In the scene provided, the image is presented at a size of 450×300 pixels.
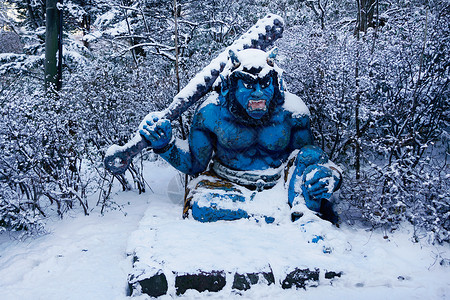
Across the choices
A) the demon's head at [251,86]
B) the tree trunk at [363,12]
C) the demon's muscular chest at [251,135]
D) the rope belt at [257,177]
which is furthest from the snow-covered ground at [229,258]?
the tree trunk at [363,12]

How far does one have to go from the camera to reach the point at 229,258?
82.7 inches

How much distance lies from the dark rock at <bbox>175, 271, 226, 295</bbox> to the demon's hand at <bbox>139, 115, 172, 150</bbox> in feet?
3.79

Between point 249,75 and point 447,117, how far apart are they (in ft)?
8.69

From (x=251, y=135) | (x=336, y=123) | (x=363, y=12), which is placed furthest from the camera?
(x=363, y=12)

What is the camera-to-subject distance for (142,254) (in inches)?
84.0

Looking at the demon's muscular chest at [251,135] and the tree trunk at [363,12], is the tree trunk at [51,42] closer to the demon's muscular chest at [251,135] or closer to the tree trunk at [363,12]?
the demon's muscular chest at [251,135]

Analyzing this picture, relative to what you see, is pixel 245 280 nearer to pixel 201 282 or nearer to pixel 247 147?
pixel 201 282

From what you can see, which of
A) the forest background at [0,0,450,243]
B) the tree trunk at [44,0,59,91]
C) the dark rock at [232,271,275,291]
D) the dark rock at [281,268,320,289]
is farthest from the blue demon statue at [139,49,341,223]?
the tree trunk at [44,0,59,91]

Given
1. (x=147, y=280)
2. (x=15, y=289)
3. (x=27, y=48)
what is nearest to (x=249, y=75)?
(x=147, y=280)

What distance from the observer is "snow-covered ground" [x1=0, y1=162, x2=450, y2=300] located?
199cm

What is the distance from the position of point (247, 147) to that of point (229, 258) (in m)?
1.10

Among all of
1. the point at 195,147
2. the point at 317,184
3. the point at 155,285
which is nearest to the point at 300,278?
the point at 317,184

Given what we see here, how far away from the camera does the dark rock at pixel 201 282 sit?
1959 mm

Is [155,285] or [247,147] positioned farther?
[247,147]
